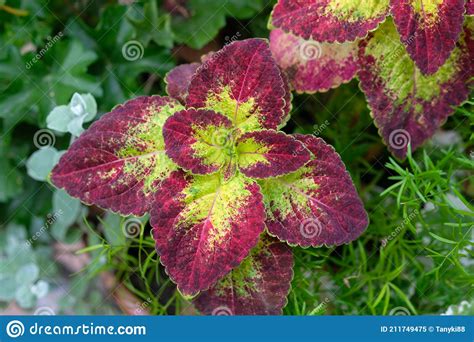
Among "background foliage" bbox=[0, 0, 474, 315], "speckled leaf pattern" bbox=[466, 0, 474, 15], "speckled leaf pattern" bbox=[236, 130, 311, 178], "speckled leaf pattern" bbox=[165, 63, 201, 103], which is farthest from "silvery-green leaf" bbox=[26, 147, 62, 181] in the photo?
"speckled leaf pattern" bbox=[466, 0, 474, 15]

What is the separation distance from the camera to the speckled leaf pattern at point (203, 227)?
982 millimetres

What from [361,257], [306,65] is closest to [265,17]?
[306,65]

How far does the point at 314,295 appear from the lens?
1.26 m

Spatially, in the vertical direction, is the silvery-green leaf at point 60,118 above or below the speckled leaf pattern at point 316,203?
above

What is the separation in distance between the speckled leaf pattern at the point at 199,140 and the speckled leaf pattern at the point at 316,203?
0.10 m

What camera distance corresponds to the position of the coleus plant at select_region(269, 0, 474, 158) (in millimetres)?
1037

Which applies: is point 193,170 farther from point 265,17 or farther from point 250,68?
point 265,17

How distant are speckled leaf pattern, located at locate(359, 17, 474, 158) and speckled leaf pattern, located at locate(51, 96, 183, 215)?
0.39m

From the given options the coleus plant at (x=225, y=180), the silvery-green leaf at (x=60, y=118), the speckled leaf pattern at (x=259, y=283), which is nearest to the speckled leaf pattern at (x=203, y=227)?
the coleus plant at (x=225, y=180)

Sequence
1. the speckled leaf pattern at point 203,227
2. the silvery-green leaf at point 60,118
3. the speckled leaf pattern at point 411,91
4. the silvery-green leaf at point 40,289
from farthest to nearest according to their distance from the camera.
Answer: the silvery-green leaf at point 40,289 < the silvery-green leaf at point 60,118 < the speckled leaf pattern at point 411,91 < the speckled leaf pattern at point 203,227

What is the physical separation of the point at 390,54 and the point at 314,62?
14cm

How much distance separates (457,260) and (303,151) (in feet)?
1.22

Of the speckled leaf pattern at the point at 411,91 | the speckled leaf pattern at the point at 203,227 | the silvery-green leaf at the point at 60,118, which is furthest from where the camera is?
the silvery-green leaf at the point at 60,118

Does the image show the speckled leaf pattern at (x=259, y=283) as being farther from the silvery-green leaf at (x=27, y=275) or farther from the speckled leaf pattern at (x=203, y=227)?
the silvery-green leaf at (x=27, y=275)
